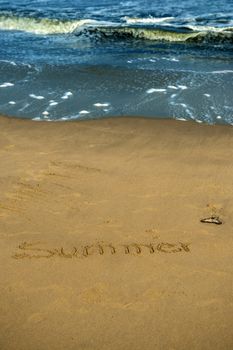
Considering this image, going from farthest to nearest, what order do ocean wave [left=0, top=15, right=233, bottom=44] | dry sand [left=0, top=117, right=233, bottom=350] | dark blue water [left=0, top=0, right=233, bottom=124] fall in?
ocean wave [left=0, top=15, right=233, bottom=44], dark blue water [left=0, top=0, right=233, bottom=124], dry sand [left=0, top=117, right=233, bottom=350]

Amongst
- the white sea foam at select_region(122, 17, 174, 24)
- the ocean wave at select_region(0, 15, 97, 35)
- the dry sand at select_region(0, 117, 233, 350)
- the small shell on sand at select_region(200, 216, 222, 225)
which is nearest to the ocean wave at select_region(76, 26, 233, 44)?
the ocean wave at select_region(0, 15, 97, 35)

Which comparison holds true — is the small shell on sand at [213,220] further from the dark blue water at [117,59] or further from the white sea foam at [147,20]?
the white sea foam at [147,20]

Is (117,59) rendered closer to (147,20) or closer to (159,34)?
(159,34)

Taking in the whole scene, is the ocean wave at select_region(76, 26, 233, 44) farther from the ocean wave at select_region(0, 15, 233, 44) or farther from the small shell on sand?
the small shell on sand

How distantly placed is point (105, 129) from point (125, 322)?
370 centimetres

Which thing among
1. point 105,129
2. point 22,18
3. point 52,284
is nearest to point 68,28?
point 22,18

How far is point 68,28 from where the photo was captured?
14008 mm

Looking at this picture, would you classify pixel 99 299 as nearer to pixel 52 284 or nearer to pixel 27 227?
pixel 52 284

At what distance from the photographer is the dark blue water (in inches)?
292

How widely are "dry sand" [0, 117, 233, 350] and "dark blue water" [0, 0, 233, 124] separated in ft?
4.18

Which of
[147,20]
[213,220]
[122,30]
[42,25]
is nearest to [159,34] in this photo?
[122,30]

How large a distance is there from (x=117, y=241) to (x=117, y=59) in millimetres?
7159

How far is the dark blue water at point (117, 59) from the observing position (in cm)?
742

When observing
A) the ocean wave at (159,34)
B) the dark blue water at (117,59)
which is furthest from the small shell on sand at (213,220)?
the ocean wave at (159,34)
